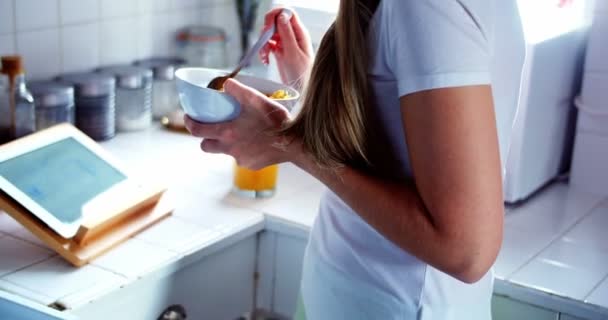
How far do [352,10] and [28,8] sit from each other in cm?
97

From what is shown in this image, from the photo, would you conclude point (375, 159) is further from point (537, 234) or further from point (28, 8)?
point (28, 8)

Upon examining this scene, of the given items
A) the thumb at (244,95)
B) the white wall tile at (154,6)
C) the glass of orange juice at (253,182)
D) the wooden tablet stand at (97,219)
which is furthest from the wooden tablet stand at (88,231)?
the white wall tile at (154,6)

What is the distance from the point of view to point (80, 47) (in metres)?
1.74

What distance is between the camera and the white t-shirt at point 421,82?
0.74m

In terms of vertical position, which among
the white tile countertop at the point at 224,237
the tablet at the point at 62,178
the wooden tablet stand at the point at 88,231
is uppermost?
the tablet at the point at 62,178

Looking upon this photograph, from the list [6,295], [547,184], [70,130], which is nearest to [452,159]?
[6,295]

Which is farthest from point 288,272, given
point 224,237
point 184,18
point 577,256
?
point 184,18

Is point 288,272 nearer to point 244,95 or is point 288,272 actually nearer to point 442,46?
point 244,95

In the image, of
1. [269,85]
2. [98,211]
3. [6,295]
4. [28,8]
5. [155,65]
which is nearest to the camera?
[6,295]

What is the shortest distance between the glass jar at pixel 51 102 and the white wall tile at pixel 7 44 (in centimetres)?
7

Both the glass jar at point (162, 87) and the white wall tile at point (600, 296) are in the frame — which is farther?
the glass jar at point (162, 87)

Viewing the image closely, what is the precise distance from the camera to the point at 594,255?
1.38 m

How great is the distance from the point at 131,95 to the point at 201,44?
0.91 ft

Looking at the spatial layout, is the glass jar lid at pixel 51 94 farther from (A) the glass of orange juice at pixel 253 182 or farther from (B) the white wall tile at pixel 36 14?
(A) the glass of orange juice at pixel 253 182
